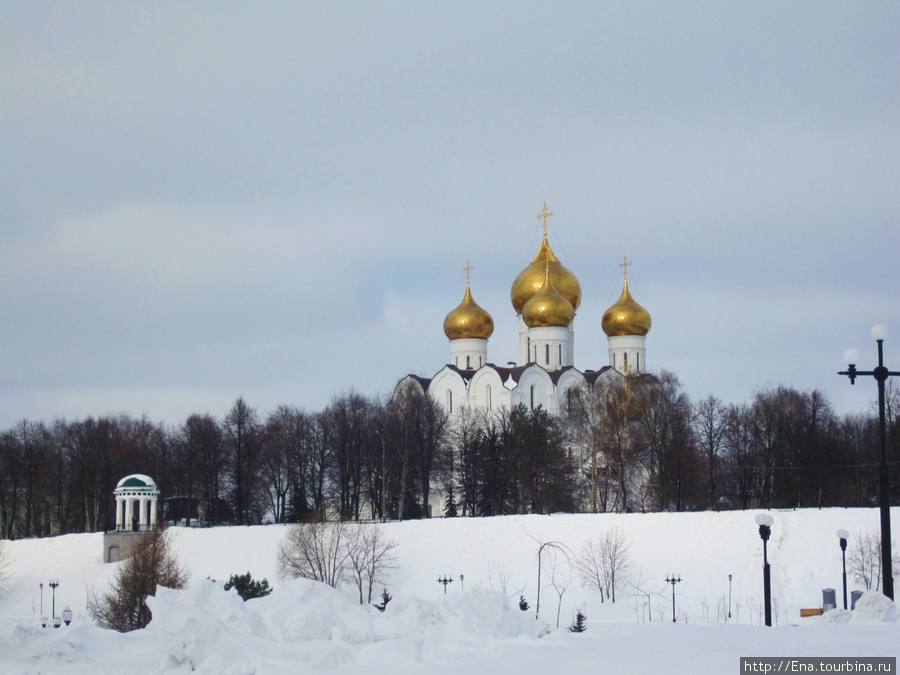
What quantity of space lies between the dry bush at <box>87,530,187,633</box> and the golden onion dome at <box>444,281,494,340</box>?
88.7 ft

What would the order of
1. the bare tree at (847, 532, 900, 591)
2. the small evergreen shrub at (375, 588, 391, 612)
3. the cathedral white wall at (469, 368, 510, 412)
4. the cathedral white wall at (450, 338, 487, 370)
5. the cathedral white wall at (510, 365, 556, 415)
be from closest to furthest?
the small evergreen shrub at (375, 588, 391, 612)
the bare tree at (847, 532, 900, 591)
the cathedral white wall at (469, 368, 510, 412)
the cathedral white wall at (510, 365, 556, 415)
the cathedral white wall at (450, 338, 487, 370)

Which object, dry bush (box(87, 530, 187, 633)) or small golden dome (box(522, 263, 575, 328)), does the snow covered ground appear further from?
small golden dome (box(522, 263, 575, 328))

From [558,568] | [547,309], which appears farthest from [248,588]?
[547,309]

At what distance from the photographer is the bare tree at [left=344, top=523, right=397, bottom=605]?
31.2 m

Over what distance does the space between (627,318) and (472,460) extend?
14.8 metres

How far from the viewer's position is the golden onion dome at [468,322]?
178ft

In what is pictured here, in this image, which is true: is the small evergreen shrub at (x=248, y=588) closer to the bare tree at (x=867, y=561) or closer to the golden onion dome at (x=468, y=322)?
the bare tree at (x=867, y=561)

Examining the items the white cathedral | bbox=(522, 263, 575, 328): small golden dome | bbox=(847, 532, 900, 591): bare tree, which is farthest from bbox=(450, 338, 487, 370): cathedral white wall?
bbox=(847, 532, 900, 591): bare tree

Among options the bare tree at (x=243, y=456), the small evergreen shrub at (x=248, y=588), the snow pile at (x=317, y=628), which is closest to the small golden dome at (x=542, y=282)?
the bare tree at (x=243, y=456)

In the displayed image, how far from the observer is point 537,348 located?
5334 cm

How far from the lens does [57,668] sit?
8.70 metres

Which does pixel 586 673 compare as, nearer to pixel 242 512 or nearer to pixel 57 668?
pixel 57 668

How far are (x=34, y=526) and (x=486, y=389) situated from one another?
77.6ft

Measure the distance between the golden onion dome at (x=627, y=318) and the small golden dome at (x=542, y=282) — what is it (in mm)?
2332
